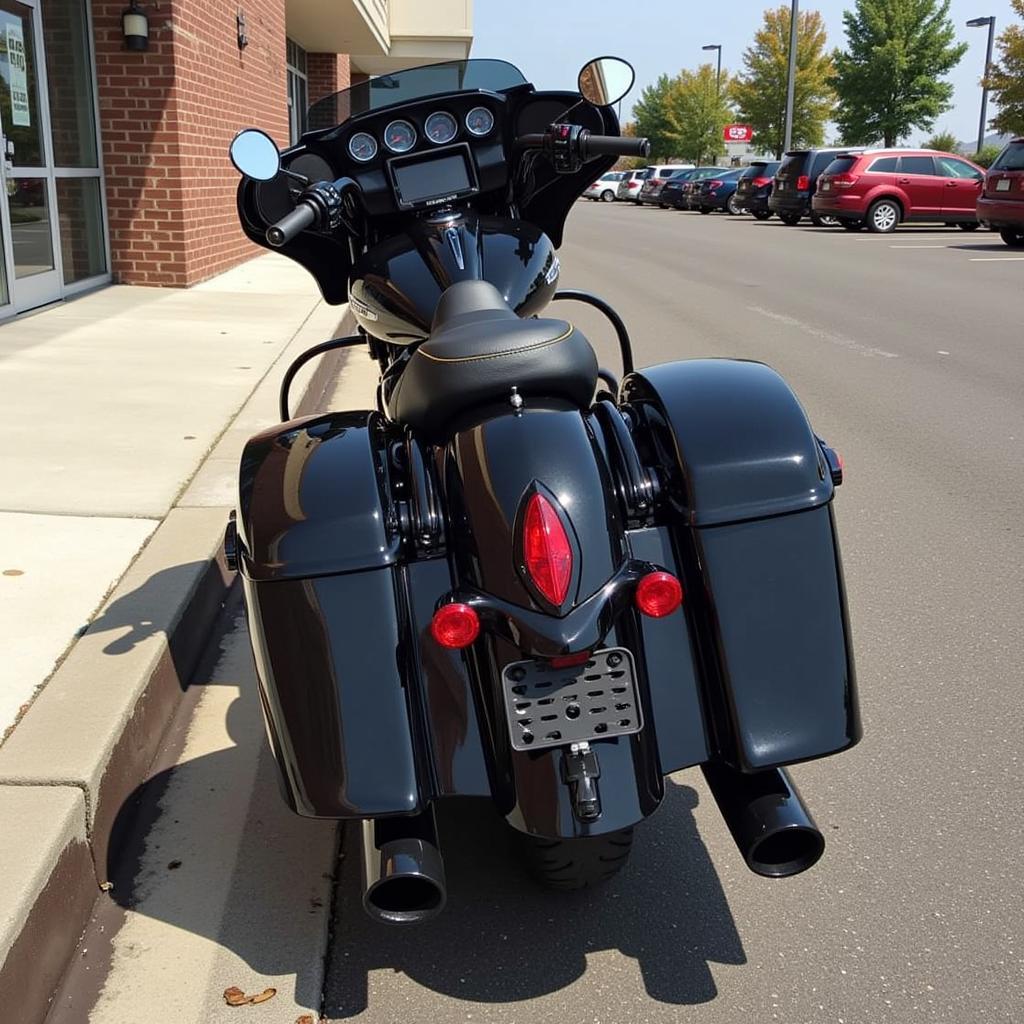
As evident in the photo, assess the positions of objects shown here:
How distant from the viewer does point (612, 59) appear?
11.0ft

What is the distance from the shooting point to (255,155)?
2.91 metres

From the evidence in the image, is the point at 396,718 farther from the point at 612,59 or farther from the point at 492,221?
the point at 612,59

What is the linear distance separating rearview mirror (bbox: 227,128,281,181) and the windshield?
0.45 meters

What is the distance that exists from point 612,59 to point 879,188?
22.1m

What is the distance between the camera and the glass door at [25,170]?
872cm

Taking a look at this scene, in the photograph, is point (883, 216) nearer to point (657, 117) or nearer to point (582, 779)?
point (582, 779)

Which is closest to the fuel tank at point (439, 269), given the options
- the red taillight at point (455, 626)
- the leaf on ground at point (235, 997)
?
the red taillight at point (455, 626)

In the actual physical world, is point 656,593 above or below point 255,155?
below

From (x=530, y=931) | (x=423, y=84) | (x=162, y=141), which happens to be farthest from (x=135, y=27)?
(x=530, y=931)

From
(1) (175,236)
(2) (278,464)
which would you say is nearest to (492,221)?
(2) (278,464)

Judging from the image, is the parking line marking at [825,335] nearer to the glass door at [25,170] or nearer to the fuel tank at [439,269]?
the glass door at [25,170]

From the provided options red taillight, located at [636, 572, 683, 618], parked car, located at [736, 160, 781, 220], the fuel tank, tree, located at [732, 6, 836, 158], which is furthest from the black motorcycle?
tree, located at [732, 6, 836, 158]

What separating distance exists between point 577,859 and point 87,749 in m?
1.15

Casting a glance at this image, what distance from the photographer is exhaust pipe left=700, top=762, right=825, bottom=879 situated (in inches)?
82.3
